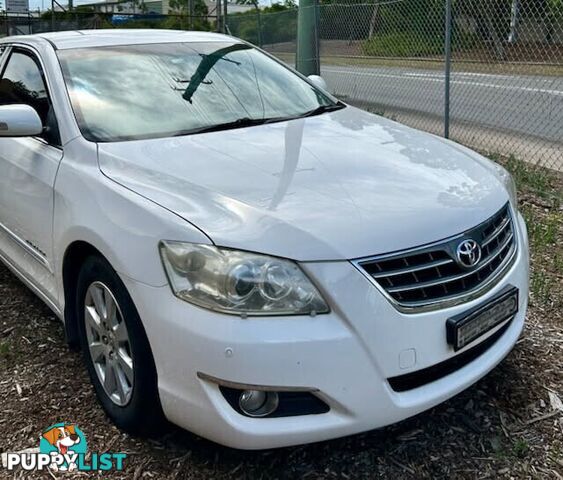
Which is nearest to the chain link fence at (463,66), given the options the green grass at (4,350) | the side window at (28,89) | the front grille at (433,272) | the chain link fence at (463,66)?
the chain link fence at (463,66)

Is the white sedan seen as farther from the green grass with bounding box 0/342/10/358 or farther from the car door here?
the green grass with bounding box 0/342/10/358

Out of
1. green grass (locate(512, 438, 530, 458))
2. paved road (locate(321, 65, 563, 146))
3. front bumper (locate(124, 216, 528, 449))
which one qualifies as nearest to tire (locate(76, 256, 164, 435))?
front bumper (locate(124, 216, 528, 449))

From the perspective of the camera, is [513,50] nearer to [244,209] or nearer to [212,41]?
[212,41]

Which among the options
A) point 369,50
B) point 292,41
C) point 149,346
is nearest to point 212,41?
point 149,346

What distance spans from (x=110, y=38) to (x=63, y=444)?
2302mm

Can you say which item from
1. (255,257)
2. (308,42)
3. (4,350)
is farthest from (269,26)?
(255,257)

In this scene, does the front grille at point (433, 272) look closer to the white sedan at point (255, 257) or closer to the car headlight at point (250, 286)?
the white sedan at point (255, 257)

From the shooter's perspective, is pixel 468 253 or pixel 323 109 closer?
pixel 468 253

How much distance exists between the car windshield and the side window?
155 mm

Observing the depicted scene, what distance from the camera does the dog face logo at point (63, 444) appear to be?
262cm

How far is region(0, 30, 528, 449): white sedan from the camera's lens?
2.15 meters

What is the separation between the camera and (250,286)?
7.12 ft

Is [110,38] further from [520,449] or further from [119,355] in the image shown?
[520,449]

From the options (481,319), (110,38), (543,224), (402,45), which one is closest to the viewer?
(481,319)
